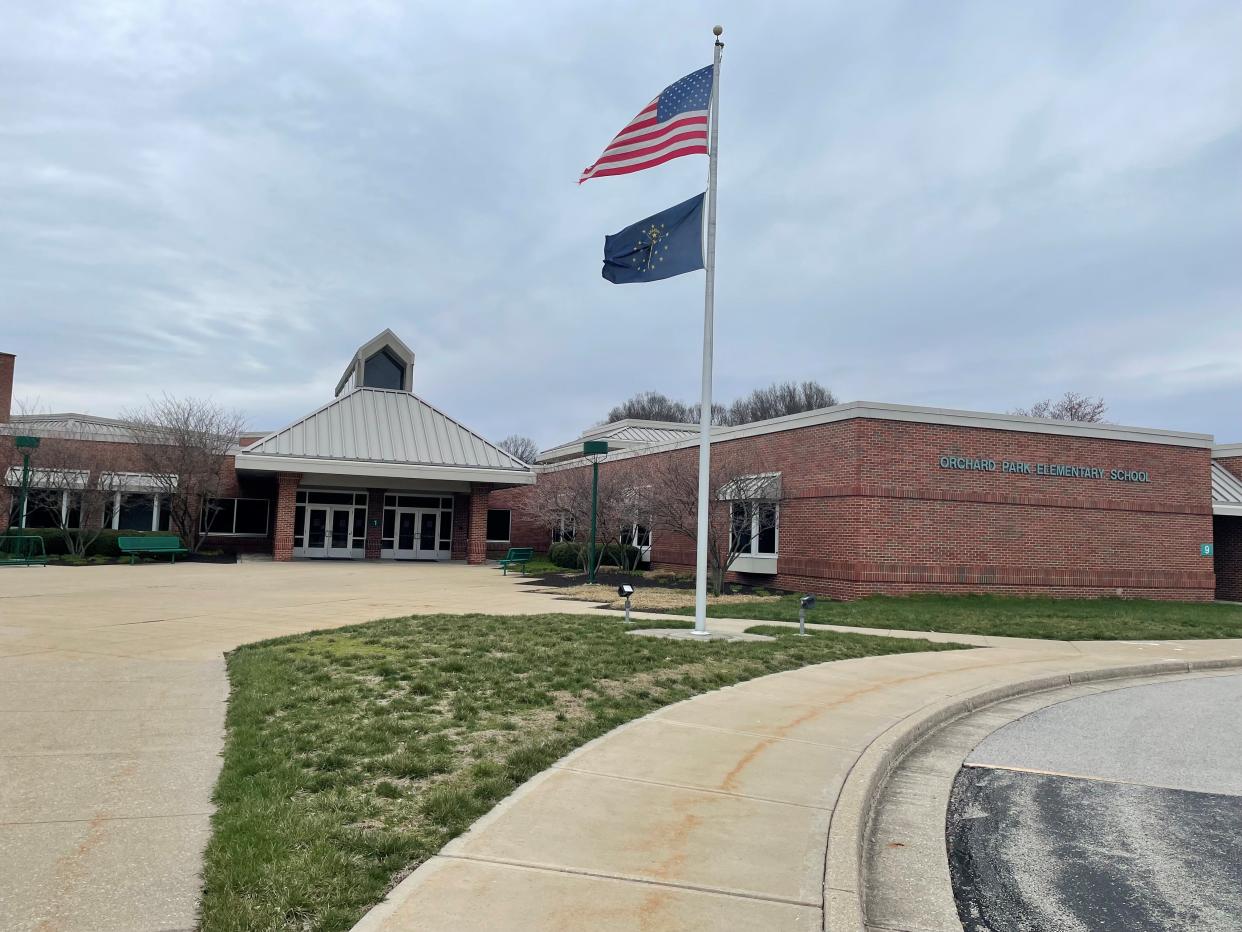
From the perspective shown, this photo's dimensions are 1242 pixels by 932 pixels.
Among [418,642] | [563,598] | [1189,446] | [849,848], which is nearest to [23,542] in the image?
[563,598]

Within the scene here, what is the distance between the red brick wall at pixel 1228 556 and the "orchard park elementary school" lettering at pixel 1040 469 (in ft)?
16.2

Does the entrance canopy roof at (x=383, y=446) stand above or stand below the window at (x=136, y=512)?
above

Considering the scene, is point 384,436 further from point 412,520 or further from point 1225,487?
point 1225,487

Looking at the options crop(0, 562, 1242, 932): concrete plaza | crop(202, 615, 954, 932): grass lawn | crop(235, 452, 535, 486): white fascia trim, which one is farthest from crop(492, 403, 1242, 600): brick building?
crop(235, 452, 535, 486): white fascia trim

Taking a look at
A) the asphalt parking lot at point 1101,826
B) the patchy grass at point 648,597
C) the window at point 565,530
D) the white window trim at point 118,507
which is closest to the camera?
the asphalt parking lot at point 1101,826

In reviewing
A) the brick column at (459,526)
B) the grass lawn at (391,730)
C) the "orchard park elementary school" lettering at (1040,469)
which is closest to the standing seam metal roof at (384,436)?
the brick column at (459,526)

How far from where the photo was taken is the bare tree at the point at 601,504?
27.5 m

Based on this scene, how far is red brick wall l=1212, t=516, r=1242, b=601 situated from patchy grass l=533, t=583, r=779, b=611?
48.1ft

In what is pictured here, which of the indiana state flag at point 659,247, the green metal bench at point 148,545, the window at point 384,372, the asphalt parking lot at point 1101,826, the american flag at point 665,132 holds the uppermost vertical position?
the window at point 384,372

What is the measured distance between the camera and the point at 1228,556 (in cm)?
2625

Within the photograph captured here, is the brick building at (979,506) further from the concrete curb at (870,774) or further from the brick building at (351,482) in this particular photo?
the brick building at (351,482)

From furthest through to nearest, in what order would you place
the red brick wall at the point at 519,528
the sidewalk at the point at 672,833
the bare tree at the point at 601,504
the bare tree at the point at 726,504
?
the red brick wall at the point at 519,528 → the bare tree at the point at 601,504 → the bare tree at the point at 726,504 → the sidewalk at the point at 672,833

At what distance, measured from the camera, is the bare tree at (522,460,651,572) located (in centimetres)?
2747

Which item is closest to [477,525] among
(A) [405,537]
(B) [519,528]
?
(A) [405,537]
